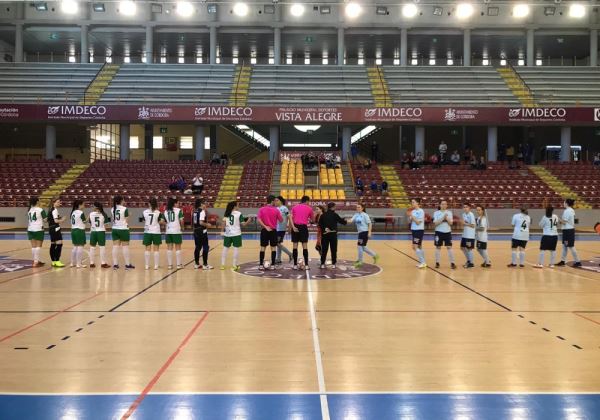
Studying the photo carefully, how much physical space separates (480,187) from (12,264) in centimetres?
2552

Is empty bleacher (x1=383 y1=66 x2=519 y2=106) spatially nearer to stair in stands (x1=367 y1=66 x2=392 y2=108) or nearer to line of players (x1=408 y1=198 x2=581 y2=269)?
stair in stands (x1=367 y1=66 x2=392 y2=108)

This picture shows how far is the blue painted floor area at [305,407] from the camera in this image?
4.26 meters

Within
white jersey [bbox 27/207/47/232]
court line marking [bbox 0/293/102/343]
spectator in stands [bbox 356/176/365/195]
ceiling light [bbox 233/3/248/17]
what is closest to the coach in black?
court line marking [bbox 0/293/102/343]

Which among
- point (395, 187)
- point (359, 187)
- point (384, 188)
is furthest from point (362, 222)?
point (395, 187)

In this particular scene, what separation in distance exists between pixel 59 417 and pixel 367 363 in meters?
3.13

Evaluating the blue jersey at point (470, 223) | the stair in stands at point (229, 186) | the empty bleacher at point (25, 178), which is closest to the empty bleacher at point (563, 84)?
the stair in stands at point (229, 186)

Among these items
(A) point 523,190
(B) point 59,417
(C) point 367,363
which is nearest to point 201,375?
(B) point 59,417

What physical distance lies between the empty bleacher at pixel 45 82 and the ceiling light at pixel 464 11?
2875 centimetres

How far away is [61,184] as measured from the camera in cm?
3117

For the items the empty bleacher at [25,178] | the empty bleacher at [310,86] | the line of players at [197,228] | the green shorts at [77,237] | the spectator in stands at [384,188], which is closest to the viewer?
the line of players at [197,228]

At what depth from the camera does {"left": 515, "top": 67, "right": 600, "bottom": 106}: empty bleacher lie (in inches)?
1417

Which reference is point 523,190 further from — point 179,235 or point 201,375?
point 201,375

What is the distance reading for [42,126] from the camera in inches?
1563

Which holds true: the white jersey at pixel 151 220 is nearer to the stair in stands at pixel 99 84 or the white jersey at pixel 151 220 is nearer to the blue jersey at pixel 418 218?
the blue jersey at pixel 418 218
